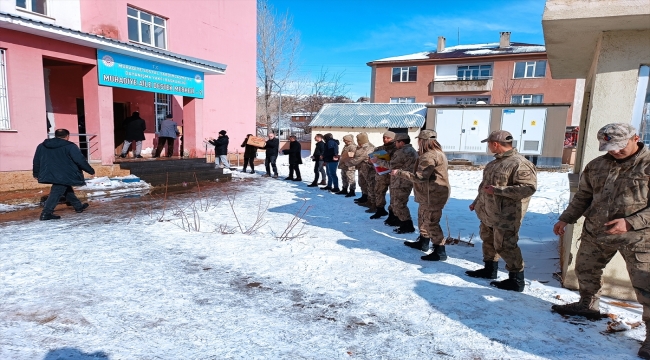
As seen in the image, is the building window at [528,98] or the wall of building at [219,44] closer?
the wall of building at [219,44]

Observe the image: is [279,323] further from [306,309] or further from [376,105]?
[376,105]

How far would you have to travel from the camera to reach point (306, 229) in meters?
5.93

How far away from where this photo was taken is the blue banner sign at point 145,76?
31.8 ft

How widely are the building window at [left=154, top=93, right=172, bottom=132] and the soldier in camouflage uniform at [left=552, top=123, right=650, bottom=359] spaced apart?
13.8m

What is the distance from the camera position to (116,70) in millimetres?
9906

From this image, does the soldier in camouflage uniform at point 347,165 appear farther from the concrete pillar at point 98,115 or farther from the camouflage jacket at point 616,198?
the concrete pillar at point 98,115

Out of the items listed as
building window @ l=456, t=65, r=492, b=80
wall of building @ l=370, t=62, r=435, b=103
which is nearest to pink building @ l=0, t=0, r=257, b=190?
wall of building @ l=370, t=62, r=435, b=103

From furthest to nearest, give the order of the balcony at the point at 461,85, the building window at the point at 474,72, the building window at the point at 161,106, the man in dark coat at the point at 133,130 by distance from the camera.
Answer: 1. the building window at the point at 474,72
2. the balcony at the point at 461,85
3. the building window at the point at 161,106
4. the man in dark coat at the point at 133,130

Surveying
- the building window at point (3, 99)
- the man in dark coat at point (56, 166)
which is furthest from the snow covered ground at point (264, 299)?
the building window at point (3, 99)

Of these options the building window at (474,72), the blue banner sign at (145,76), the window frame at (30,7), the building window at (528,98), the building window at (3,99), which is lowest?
the building window at (3,99)

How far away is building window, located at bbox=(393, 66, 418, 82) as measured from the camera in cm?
3136

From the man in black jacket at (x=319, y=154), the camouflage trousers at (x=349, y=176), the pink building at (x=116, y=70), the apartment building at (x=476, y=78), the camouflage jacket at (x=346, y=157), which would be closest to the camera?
the pink building at (x=116, y=70)

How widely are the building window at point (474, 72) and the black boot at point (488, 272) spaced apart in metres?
29.3

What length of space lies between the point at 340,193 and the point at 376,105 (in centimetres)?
1458
